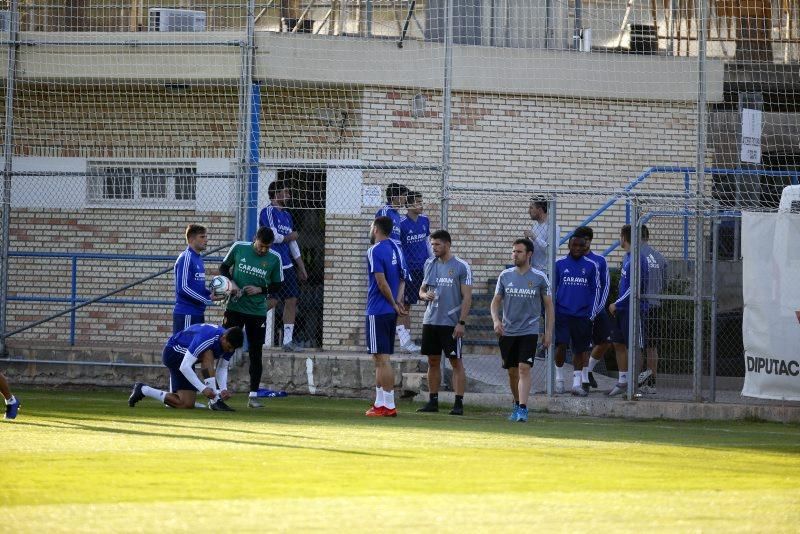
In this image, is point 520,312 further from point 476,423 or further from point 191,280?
point 191,280

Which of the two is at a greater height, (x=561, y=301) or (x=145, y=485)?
(x=561, y=301)

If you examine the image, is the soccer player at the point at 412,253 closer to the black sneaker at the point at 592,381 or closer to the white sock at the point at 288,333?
the white sock at the point at 288,333

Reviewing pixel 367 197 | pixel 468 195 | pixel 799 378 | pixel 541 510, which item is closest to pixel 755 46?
pixel 468 195

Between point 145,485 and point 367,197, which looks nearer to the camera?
point 145,485

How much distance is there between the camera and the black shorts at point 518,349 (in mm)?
13852

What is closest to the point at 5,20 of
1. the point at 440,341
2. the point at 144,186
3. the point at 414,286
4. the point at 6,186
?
the point at 6,186

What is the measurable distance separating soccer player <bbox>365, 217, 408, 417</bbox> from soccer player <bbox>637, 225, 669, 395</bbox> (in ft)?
9.25

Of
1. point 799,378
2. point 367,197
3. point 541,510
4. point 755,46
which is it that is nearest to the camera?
point 541,510

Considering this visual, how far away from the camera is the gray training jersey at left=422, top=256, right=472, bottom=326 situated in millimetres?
14453

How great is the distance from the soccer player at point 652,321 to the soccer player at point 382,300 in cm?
282

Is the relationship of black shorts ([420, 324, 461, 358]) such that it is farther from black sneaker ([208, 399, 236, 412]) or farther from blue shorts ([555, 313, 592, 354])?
black sneaker ([208, 399, 236, 412])

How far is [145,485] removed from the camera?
832 cm

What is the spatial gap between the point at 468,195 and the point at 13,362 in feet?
21.1

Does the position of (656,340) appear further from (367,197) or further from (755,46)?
(755,46)
